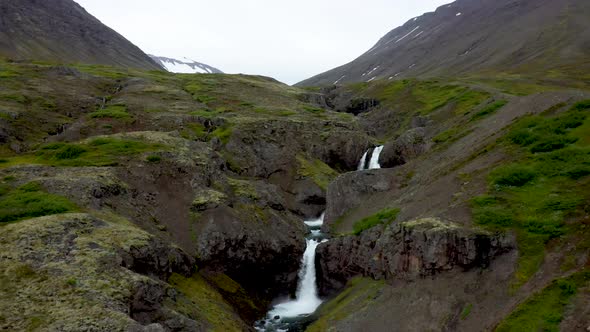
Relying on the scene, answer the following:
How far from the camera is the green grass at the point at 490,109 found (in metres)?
58.3

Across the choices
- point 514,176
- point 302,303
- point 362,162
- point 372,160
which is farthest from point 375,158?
point 514,176

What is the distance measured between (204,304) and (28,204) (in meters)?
16.4

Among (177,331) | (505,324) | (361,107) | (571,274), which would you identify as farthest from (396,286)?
(361,107)

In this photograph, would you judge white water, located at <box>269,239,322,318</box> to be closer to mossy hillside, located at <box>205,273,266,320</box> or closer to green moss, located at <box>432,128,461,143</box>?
mossy hillside, located at <box>205,273,266,320</box>

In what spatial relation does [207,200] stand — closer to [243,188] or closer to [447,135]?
[243,188]

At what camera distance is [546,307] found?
929 inches

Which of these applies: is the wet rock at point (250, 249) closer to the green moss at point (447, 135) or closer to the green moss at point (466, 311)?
the green moss at point (466, 311)

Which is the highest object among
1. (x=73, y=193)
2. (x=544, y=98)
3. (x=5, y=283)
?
(x=544, y=98)

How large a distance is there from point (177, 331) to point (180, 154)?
27.3 meters

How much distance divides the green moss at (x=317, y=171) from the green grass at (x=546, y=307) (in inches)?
1747

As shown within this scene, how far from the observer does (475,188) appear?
3700cm

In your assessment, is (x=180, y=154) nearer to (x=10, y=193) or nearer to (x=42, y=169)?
(x=42, y=169)

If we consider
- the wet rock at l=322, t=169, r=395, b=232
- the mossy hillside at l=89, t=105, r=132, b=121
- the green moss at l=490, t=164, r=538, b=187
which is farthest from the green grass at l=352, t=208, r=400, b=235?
the mossy hillside at l=89, t=105, r=132, b=121

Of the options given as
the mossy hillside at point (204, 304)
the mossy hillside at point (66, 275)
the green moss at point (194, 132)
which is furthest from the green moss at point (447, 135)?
the mossy hillside at point (66, 275)
